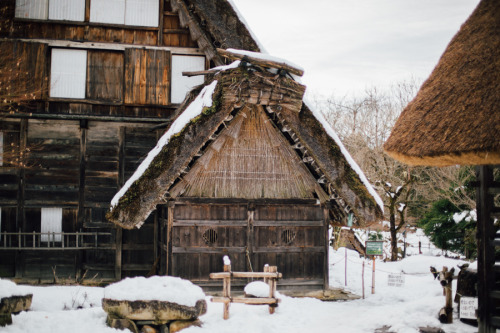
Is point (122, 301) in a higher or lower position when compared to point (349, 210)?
lower

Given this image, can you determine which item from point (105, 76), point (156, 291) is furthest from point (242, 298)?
point (105, 76)

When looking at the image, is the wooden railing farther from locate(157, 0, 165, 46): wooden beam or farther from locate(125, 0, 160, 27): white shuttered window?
locate(125, 0, 160, 27): white shuttered window

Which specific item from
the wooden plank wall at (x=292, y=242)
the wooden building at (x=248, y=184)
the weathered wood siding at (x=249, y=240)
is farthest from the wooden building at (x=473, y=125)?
the weathered wood siding at (x=249, y=240)

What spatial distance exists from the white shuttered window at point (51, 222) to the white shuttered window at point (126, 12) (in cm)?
524

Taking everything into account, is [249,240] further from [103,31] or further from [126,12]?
[126,12]

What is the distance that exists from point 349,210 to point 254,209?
220cm

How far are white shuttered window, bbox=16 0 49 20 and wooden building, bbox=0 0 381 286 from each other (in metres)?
0.02

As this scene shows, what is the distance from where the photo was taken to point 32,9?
12.7 metres

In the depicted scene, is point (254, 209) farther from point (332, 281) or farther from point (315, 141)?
point (332, 281)

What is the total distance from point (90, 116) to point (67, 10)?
2987 mm

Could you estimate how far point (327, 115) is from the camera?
1291 inches

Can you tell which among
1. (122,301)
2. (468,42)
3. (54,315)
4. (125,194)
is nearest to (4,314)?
(54,315)

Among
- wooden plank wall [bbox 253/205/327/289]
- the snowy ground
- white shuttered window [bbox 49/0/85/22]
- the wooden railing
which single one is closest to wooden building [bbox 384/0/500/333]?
the snowy ground

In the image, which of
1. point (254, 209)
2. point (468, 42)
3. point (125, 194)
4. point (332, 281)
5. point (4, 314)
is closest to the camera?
point (4, 314)
